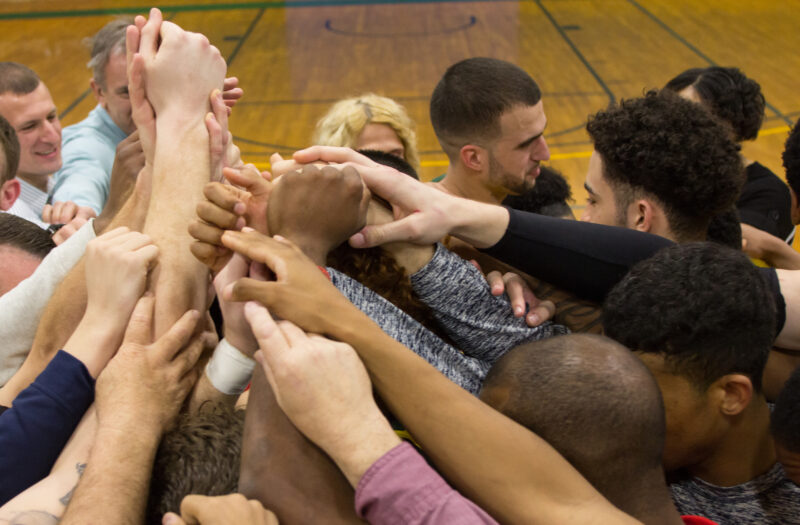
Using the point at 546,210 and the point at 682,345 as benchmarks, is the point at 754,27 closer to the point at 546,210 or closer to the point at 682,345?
the point at 546,210

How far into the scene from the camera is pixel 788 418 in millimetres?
1500

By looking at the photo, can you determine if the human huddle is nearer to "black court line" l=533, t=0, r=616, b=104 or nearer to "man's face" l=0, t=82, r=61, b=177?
"man's face" l=0, t=82, r=61, b=177

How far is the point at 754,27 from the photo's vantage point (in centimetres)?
1045

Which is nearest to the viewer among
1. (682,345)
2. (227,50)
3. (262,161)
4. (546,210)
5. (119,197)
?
(682,345)

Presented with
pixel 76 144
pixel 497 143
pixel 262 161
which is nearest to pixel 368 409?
pixel 497 143

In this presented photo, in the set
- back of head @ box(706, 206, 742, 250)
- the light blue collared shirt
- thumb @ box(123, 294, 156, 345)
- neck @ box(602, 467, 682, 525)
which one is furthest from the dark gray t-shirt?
the light blue collared shirt

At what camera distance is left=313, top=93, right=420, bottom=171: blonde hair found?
138 inches

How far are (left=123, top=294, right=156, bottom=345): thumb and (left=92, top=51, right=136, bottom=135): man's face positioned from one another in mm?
3179

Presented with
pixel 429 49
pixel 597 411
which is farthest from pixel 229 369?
pixel 429 49

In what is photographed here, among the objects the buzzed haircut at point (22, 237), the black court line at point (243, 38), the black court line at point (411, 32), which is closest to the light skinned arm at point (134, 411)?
the buzzed haircut at point (22, 237)

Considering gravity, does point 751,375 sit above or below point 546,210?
above

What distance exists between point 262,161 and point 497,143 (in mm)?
4032

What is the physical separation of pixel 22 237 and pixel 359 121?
170 cm

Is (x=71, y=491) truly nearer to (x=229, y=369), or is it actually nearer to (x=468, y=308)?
(x=229, y=369)
